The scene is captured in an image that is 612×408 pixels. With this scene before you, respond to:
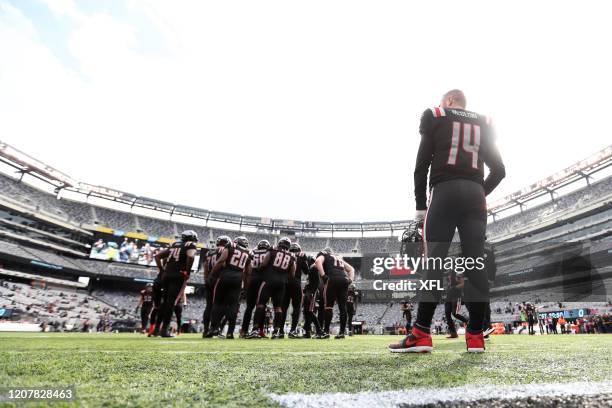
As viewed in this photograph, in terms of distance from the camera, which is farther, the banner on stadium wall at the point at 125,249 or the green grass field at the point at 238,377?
the banner on stadium wall at the point at 125,249

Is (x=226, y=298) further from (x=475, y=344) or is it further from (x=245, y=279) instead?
(x=475, y=344)

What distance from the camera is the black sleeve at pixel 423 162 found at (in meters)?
3.30

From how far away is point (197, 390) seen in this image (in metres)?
1.32

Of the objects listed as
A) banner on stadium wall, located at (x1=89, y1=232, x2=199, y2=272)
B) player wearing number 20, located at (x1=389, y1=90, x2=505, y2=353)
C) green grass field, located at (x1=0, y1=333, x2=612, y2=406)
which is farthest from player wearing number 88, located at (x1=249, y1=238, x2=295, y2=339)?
banner on stadium wall, located at (x1=89, y1=232, x2=199, y2=272)

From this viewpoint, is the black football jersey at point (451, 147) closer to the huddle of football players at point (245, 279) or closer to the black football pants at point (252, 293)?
the huddle of football players at point (245, 279)

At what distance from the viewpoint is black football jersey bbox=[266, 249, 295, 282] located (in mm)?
7375

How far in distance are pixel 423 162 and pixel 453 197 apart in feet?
1.45

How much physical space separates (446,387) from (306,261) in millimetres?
7439

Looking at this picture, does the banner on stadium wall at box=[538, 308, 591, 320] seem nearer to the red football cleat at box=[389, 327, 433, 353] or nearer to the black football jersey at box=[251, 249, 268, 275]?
the black football jersey at box=[251, 249, 268, 275]

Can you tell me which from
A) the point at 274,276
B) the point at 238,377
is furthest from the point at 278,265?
the point at 238,377

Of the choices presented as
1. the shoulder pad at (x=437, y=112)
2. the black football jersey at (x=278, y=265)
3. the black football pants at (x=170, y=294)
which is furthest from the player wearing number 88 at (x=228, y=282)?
the shoulder pad at (x=437, y=112)

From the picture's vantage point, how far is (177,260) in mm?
6984

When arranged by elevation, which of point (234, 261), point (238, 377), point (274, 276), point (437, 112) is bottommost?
point (238, 377)

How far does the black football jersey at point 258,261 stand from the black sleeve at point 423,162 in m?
4.71
